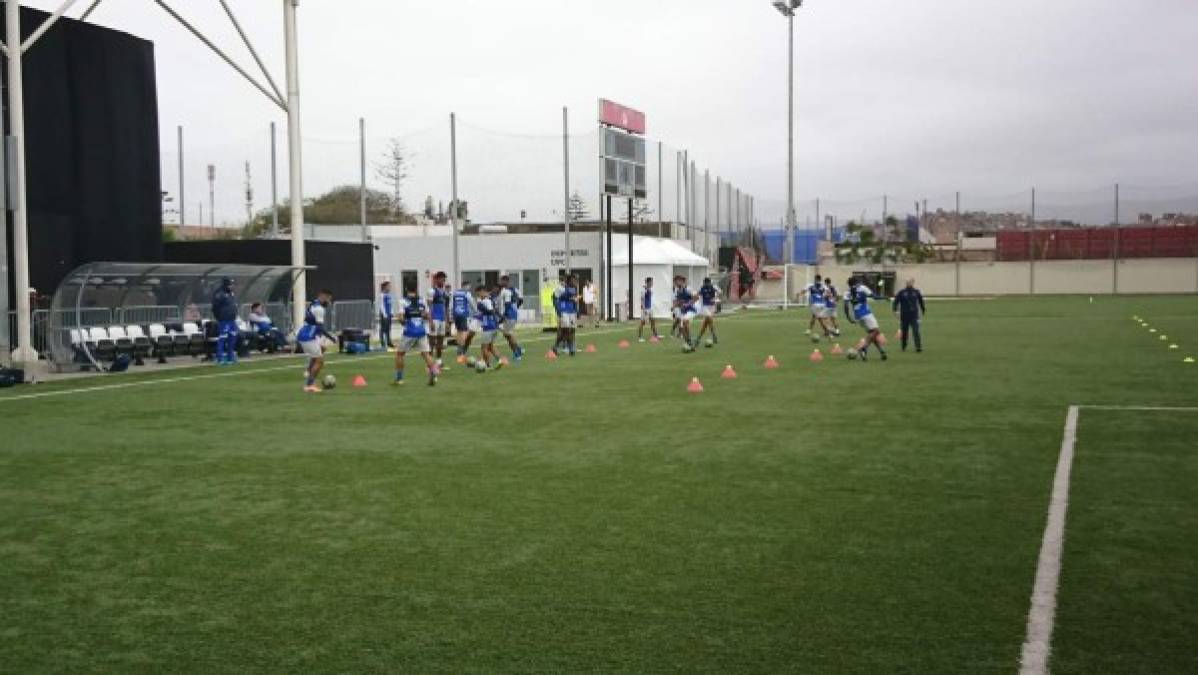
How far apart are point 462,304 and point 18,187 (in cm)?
900

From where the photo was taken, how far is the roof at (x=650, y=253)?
47.0m

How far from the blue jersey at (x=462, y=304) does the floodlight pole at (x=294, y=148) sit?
8.84 meters

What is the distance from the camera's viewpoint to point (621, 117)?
48750 mm

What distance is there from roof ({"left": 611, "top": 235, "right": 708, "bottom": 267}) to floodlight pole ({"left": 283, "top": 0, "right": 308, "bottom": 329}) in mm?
19039

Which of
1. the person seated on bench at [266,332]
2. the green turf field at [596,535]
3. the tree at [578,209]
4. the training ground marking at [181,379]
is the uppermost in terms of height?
the tree at [578,209]

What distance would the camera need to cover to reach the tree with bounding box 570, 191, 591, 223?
2094 inches

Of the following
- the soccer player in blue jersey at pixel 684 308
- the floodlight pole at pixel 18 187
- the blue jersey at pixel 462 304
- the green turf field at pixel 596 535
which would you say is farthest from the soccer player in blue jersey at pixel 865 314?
the floodlight pole at pixel 18 187

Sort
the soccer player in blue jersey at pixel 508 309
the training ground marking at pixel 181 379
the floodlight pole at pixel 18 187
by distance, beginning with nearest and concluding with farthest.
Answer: the training ground marking at pixel 181 379 < the floodlight pole at pixel 18 187 < the soccer player in blue jersey at pixel 508 309

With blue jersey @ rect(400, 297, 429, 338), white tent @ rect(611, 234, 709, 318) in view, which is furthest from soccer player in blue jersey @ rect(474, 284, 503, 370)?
white tent @ rect(611, 234, 709, 318)

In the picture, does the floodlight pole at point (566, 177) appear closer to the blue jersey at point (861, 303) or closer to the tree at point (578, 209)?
the tree at point (578, 209)

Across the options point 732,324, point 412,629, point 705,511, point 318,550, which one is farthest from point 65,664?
point 732,324

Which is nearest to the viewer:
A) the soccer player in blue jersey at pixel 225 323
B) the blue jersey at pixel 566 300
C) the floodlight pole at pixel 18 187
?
the floodlight pole at pixel 18 187

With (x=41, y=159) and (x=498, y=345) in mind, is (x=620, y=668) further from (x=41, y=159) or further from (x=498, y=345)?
(x=41, y=159)

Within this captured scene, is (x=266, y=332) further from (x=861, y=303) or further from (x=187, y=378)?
(x=861, y=303)
